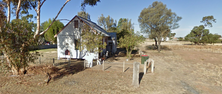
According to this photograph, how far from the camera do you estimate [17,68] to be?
8266 mm

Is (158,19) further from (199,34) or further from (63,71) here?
(199,34)

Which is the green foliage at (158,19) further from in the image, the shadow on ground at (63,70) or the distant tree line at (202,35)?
the distant tree line at (202,35)

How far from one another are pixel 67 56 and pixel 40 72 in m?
6.56

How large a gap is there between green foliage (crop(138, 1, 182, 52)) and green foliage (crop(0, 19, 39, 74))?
2442cm

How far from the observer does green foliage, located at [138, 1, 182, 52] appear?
83.1ft

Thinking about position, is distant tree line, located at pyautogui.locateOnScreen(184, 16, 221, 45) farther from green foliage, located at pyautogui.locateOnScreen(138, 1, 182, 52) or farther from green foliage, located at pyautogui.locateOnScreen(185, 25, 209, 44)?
green foliage, located at pyautogui.locateOnScreen(138, 1, 182, 52)

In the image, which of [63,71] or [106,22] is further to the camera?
[106,22]

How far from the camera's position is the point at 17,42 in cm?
736

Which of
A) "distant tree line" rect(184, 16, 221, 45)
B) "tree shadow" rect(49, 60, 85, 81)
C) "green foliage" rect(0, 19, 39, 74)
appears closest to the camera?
"green foliage" rect(0, 19, 39, 74)

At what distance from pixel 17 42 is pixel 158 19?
25.6m

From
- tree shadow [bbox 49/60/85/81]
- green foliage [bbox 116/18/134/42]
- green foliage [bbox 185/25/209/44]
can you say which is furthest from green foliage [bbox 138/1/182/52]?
green foliage [bbox 185/25/209/44]

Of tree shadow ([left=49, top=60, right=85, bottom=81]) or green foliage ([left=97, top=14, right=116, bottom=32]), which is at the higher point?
green foliage ([left=97, top=14, right=116, bottom=32])

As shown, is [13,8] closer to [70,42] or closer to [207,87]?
[70,42]

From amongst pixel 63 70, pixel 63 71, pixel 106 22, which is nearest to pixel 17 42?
pixel 63 71
